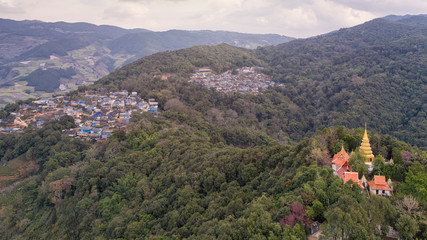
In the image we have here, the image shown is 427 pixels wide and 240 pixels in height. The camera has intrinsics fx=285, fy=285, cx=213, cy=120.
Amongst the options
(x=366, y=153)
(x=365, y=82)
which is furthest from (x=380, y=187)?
(x=365, y=82)

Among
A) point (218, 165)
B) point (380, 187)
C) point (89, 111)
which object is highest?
point (380, 187)

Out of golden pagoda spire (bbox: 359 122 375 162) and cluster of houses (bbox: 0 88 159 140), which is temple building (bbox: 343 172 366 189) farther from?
cluster of houses (bbox: 0 88 159 140)

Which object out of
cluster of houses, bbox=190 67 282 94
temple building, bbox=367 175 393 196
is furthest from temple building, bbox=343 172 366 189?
cluster of houses, bbox=190 67 282 94

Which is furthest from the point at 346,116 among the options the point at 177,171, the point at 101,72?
the point at 101,72

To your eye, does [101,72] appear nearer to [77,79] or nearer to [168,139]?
[77,79]

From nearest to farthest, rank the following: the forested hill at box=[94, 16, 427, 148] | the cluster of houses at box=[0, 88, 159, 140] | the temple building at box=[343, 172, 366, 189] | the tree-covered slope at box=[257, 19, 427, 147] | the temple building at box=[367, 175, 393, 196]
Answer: the temple building at box=[367, 175, 393, 196], the temple building at box=[343, 172, 366, 189], the cluster of houses at box=[0, 88, 159, 140], the tree-covered slope at box=[257, 19, 427, 147], the forested hill at box=[94, 16, 427, 148]

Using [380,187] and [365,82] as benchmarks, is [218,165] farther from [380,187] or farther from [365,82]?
[365,82]
